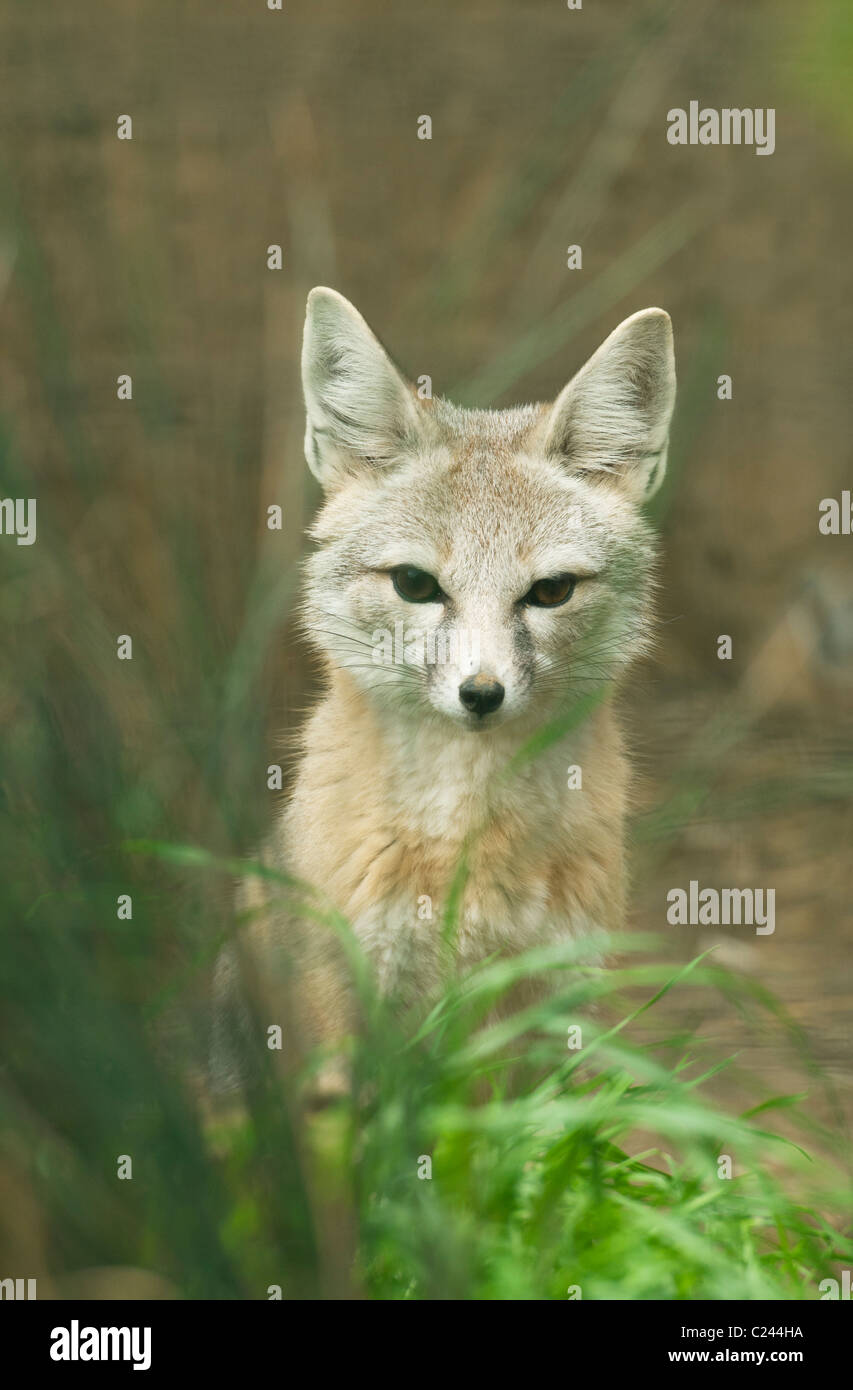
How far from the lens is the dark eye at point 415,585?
104 inches

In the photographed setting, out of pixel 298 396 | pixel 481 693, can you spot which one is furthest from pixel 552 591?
pixel 298 396

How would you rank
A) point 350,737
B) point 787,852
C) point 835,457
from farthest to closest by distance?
point 835,457, point 787,852, point 350,737

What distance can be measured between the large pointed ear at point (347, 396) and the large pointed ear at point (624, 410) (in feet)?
1.13

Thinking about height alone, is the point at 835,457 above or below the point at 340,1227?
above

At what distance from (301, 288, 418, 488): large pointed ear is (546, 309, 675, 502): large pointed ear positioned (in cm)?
34

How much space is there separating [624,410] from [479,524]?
449 mm

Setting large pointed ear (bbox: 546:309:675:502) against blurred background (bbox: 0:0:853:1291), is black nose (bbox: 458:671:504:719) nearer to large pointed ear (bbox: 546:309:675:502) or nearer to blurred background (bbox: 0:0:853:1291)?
blurred background (bbox: 0:0:853:1291)

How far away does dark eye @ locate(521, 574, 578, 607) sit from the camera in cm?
264

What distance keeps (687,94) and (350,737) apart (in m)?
3.13

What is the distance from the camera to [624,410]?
283 centimetres

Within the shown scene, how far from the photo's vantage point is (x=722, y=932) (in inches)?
193
